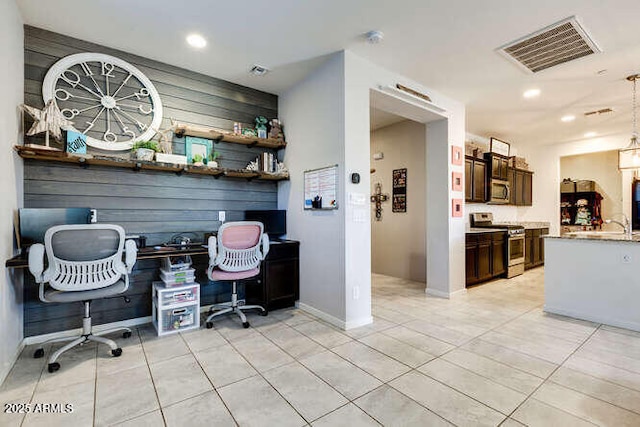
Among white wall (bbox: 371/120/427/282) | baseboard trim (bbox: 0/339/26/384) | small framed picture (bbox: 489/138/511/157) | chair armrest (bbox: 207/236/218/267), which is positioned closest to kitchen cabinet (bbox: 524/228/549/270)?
small framed picture (bbox: 489/138/511/157)

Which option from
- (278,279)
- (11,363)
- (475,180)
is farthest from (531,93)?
(11,363)

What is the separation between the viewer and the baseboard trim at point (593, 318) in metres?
3.04

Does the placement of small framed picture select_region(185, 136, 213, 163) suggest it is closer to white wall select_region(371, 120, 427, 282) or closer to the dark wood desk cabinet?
the dark wood desk cabinet

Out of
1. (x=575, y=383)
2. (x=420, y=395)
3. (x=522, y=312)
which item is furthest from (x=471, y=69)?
(x=420, y=395)

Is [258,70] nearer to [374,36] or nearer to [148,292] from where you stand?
[374,36]

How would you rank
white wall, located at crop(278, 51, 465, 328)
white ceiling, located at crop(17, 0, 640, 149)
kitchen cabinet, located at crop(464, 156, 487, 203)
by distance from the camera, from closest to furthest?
1. white ceiling, located at crop(17, 0, 640, 149)
2. white wall, located at crop(278, 51, 465, 328)
3. kitchen cabinet, located at crop(464, 156, 487, 203)

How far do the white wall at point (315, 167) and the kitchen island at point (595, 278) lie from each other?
2.64m

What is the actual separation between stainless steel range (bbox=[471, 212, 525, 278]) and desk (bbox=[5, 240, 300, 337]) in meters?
3.97

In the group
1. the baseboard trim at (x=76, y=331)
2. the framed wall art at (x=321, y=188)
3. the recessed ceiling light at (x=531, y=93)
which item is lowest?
the baseboard trim at (x=76, y=331)

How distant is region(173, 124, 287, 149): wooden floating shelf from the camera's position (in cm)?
339

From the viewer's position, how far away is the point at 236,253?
10.3ft

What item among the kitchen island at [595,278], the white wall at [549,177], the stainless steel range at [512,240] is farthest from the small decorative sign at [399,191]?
the white wall at [549,177]

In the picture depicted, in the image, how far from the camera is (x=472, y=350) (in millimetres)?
2562

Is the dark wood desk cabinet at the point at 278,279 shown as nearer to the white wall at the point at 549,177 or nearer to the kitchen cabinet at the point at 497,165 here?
the kitchen cabinet at the point at 497,165
